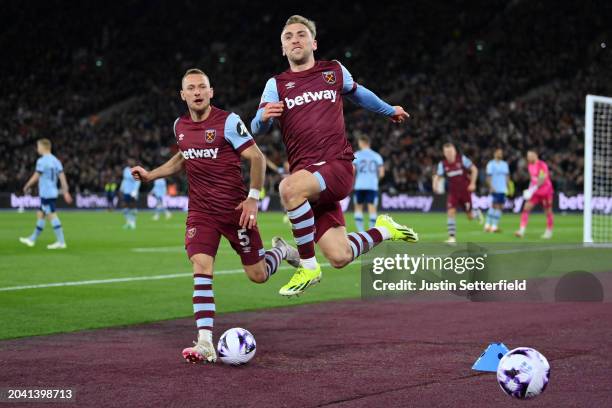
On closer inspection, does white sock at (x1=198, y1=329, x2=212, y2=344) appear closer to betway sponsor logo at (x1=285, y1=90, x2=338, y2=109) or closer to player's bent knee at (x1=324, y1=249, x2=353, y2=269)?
player's bent knee at (x1=324, y1=249, x2=353, y2=269)

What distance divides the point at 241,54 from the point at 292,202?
48.6 metres

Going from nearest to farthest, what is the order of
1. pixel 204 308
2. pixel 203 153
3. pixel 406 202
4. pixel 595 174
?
pixel 204 308, pixel 203 153, pixel 595 174, pixel 406 202

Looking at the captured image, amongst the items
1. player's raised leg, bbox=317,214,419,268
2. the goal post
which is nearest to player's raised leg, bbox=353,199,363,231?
the goal post

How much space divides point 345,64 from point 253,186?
45.9 metres

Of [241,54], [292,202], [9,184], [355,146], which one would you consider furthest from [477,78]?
[292,202]

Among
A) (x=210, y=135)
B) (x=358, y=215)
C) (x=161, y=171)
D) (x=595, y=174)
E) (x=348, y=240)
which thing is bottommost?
(x=358, y=215)

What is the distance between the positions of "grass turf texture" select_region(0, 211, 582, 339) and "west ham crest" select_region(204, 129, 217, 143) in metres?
2.52

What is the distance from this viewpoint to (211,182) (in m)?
7.32

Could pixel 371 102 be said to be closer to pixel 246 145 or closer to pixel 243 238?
pixel 246 145

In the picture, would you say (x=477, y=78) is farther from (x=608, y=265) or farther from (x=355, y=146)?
(x=608, y=265)

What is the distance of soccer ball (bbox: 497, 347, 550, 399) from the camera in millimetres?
5188

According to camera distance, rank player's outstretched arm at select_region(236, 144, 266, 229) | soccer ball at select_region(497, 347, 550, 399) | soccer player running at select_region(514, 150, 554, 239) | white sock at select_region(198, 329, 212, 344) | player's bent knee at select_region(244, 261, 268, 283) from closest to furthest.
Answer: soccer ball at select_region(497, 347, 550, 399)
white sock at select_region(198, 329, 212, 344)
player's outstretched arm at select_region(236, 144, 266, 229)
player's bent knee at select_region(244, 261, 268, 283)
soccer player running at select_region(514, 150, 554, 239)

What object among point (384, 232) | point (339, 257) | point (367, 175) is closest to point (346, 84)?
point (339, 257)

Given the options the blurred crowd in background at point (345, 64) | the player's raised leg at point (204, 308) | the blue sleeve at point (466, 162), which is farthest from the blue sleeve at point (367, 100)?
the blurred crowd in background at point (345, 64)
